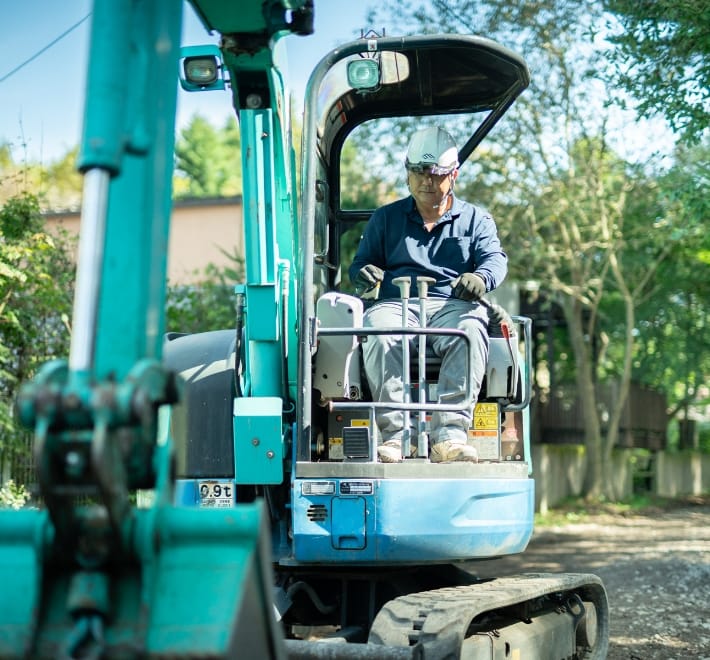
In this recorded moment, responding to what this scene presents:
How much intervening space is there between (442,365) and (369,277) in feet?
2.17

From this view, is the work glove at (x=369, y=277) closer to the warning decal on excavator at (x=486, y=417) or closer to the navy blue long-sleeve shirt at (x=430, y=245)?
the navy blue long-sleeve shirt at (x=430, y=245)

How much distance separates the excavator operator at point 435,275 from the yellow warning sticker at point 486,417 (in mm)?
379

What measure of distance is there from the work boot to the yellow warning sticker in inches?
19.4

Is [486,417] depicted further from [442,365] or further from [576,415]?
[576,415]

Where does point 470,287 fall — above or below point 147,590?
above

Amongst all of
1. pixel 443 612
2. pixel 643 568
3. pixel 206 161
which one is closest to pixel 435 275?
pixel 443 612

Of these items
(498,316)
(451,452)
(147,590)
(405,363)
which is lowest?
(147,590)

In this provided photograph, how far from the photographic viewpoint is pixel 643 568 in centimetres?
1243

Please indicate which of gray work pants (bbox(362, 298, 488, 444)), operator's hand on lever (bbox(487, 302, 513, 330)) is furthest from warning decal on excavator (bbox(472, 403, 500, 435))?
operator's hand on lever (bbox(487, 302, 513, 330))

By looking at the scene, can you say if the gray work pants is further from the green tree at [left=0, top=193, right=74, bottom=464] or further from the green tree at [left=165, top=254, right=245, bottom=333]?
the green tree at [left=165, top=254, right=245, bottom=333]

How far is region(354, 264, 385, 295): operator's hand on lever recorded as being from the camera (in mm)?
5941

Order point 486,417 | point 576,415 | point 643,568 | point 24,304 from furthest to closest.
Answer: point 576,415 → point 643,568 → point 24,304 → point 486,417

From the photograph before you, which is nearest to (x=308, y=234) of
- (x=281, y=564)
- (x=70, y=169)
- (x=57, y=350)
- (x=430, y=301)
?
(x=430, y=301)

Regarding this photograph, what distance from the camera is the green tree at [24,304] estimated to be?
1145 cm
